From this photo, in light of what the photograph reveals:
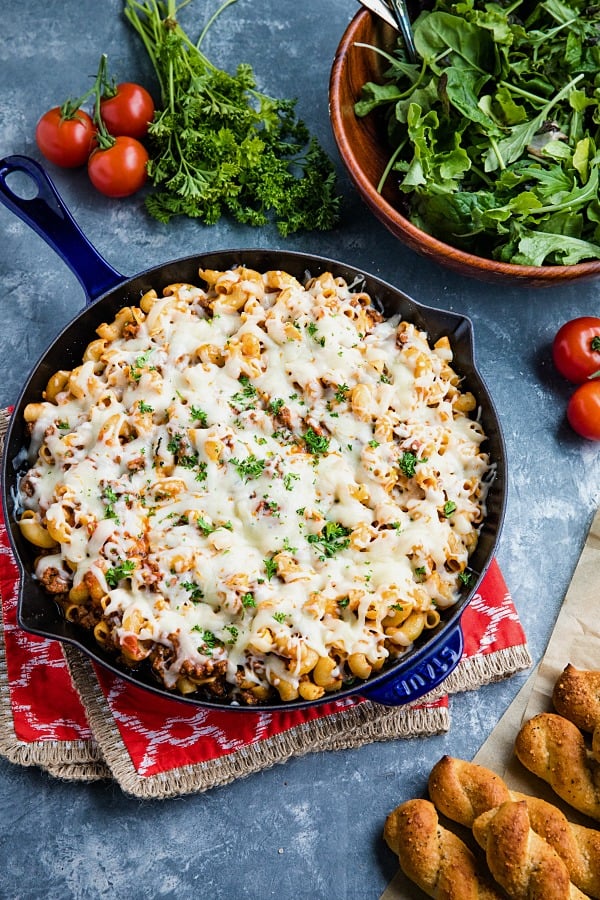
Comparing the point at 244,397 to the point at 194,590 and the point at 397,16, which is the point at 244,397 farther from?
the point at 397,16

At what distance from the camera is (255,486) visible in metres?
3.22

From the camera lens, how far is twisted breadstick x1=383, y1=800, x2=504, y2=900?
131 inches

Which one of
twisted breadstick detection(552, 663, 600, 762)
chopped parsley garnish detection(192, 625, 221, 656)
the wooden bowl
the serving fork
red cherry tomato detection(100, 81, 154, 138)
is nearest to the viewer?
chopped parsley garnish detection(192, 625, 221, 656)

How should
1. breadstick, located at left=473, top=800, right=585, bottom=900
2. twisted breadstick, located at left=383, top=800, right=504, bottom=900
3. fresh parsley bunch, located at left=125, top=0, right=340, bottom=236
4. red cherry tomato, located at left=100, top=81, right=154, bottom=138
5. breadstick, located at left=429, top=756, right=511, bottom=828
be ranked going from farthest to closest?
1. red cherry tomato, located at left=100, top=81, right=154, bottom=138
2. fresh parsley bunch, located at left=125, top=0, right=340, bottom=236
3. breadstick, located at left=429, top=756, right=511, bottom=828
4. twisted breadstick, located at left=383, top=800, right=504, bottom=900
5. breadstick, located at left=473, top=800, right=585, bottom=900

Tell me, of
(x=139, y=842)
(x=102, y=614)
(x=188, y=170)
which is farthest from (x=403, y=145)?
(x=139, y=842)

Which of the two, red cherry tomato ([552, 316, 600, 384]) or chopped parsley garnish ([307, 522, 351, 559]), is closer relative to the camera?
chopped parsley garnish ([307, 522, 351, 559])

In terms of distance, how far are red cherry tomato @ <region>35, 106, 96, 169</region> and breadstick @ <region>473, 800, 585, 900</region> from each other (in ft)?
11.4

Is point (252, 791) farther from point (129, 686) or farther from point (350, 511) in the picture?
point (350, 511)

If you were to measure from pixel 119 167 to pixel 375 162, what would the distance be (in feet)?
3.94

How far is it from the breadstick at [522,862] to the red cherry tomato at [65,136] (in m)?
3.47

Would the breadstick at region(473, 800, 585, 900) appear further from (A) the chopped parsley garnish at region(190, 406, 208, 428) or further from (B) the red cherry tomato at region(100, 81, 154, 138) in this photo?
(B) the red cherry tomato at region(100, 81, 154, 138)

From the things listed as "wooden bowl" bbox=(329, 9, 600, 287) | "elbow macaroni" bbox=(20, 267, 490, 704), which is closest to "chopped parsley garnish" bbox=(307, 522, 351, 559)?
"elbow macaroni" bbox=(20, 267, 490, 704)

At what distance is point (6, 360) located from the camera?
4.06 meters

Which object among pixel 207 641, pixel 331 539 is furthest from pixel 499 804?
pixel 207 641
